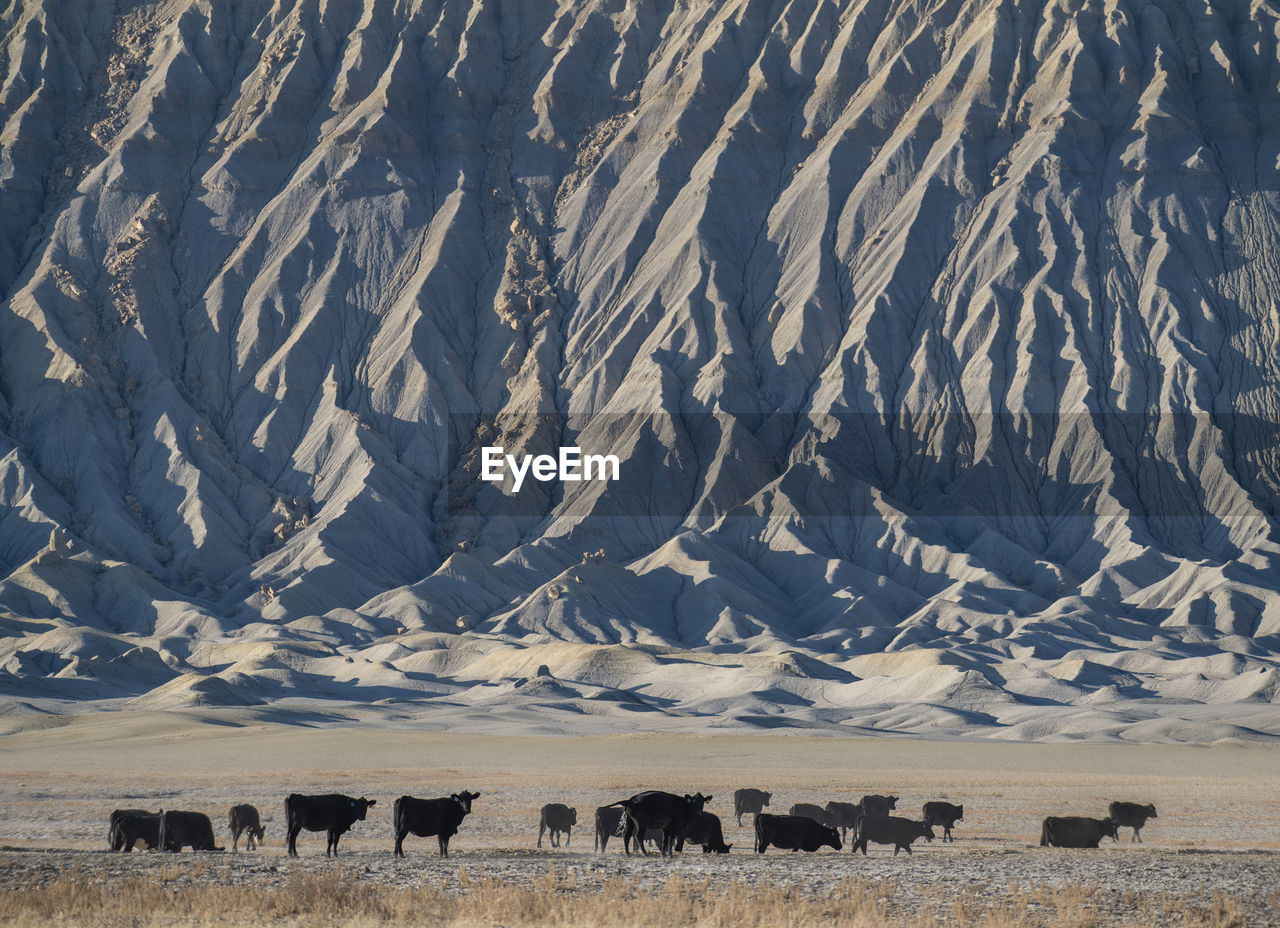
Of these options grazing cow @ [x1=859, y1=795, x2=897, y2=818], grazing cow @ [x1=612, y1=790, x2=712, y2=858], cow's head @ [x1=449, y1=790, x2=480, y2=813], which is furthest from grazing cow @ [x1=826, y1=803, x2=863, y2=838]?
cow's head @ [x1=449, y1=790, x2=480, y2=813]

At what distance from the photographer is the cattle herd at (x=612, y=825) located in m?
24.1

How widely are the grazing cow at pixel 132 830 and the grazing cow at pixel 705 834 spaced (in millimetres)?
8676

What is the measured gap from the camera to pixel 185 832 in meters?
25.4

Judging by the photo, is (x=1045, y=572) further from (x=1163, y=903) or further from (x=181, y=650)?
(x=1163, y=903)

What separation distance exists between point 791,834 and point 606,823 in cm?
315

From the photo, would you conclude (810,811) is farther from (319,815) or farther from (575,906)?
(575,906)

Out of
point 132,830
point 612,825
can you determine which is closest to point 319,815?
point 132,830

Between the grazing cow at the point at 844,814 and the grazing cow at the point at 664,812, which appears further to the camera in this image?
the grazing cow at the point at 844,814

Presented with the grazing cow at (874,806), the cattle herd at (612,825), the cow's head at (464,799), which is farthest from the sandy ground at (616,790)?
the grazing cow at (874,806)

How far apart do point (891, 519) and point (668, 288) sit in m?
35.2

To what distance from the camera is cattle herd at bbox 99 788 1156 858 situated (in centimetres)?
2412

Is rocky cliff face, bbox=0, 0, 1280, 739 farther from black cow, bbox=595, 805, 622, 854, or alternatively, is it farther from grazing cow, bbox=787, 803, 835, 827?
black cow, bbox=595, 805, 622, 854

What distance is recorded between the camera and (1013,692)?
99.6 m

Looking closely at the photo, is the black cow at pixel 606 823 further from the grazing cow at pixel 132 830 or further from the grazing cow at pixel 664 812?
the grazing cow at pixel 132 830
